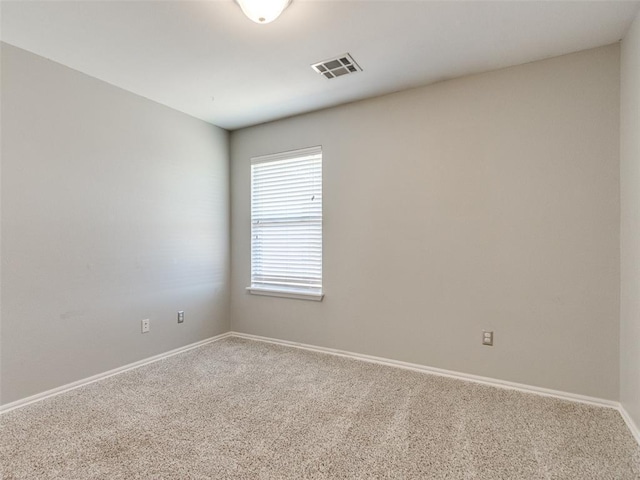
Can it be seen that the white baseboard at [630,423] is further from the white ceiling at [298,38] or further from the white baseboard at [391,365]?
the white ceiling at [298,38]

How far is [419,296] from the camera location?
2.89 meters

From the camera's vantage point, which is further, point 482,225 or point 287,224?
point 287,224

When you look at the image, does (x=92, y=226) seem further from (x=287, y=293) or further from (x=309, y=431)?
(x=309, y=431)

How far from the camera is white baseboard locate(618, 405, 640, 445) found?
1884 mm

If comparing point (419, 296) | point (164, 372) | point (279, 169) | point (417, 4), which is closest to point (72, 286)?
point (164, 372)

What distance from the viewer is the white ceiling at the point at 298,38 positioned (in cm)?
191

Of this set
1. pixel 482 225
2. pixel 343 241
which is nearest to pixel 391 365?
pixel 343 241

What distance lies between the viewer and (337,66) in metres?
2.55

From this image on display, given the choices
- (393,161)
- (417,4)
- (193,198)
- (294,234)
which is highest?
(417,4)

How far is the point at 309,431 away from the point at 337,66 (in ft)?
8.44

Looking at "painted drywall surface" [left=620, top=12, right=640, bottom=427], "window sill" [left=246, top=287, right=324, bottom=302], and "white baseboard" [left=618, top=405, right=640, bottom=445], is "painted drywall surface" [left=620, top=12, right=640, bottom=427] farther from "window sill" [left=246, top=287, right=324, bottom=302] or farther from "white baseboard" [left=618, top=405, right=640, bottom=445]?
"window sill" [left=246, top=287, right=324, bottom=302]

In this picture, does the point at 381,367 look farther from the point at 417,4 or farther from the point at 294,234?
the point at 417,4

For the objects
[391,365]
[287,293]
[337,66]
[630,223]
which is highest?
[337,66]

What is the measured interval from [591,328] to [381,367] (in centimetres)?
159
